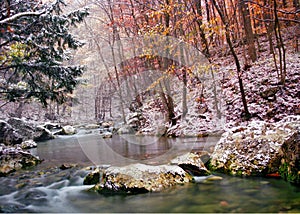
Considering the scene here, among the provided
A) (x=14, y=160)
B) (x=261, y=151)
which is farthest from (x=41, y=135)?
(x=261, y=151)

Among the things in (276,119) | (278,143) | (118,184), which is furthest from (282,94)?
(118,184)

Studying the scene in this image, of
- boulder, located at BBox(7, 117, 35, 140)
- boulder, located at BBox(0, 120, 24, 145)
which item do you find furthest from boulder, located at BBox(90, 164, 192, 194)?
boulder, located at BBox(7, 117, 35, 140)

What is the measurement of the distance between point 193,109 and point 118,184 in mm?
8375

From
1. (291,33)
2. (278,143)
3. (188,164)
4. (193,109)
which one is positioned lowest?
(188,164)

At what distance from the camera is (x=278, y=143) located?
498 cm

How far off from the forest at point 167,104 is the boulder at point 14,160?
3cm

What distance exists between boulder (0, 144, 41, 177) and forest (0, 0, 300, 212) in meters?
0.03

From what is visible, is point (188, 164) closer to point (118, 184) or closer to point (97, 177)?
point (118, 184)

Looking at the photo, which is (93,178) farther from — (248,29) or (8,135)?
(248,29)

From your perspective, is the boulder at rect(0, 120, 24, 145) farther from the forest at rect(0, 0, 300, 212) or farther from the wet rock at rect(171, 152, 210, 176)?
the wet rock at rect(171, 152, 210, 176)

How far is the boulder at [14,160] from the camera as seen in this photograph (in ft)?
23.2

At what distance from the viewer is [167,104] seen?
1249 centimetres

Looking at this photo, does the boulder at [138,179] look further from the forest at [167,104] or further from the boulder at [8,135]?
the boulder at [8,135]

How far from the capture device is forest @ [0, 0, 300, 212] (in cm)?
468
